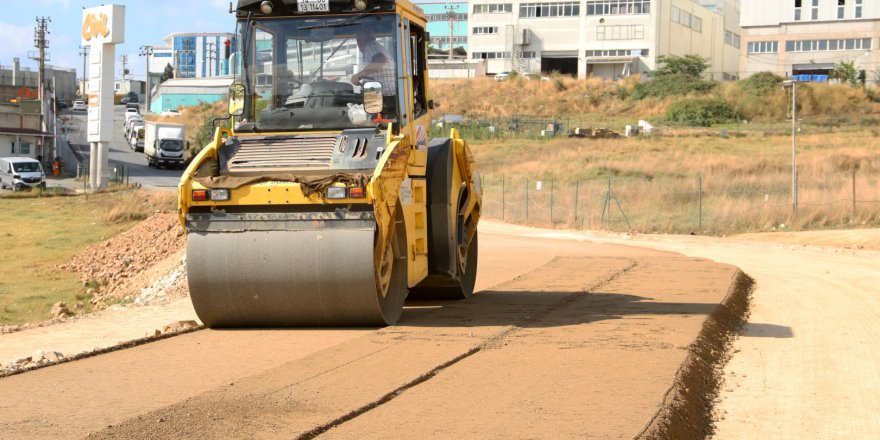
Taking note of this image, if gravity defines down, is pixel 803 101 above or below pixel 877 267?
above

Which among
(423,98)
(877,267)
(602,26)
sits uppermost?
(602,26)

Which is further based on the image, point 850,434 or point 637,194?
point 637,194

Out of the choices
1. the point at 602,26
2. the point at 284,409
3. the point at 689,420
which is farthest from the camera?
the point at 602,26

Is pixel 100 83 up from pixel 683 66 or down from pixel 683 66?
down

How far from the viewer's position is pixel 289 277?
464 inches

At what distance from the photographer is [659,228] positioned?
127 feet

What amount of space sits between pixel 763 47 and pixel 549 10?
20.5 metres

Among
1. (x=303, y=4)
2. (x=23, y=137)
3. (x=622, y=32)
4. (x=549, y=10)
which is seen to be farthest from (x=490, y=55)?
(x=303, y=4)

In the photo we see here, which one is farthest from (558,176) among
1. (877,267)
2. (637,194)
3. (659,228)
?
(877,267)

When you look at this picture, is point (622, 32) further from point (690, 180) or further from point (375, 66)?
point (375, 66)

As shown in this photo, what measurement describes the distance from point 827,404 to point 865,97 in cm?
8160

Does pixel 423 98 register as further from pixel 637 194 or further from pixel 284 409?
pixel 637 194

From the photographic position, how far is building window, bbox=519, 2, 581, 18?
105625 mm

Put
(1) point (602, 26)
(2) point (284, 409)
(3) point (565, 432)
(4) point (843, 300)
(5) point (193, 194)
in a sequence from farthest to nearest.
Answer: (1) point (602, 26) < (4) point (843, 300) < (5) point (193, 194) < (2) point (284, 409) < (3) point (565, 432)
